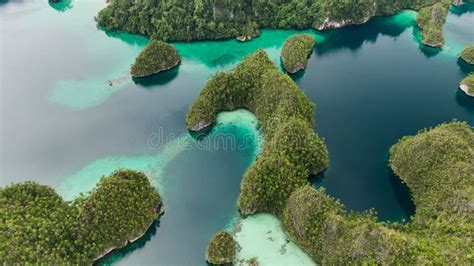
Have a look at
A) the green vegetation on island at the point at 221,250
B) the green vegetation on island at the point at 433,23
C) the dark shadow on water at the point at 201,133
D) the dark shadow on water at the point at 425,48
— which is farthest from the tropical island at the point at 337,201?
the green vegetation on island at the point at 433,23

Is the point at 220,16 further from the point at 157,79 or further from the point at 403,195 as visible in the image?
the point at 403,195

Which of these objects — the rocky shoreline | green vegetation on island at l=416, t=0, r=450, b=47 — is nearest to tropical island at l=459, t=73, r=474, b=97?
green vegetation on island at l=416, t=0, r=450, b=47

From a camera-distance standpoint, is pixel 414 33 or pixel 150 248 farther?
pixel 414 33

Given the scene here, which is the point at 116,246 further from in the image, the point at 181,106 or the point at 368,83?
the point at 368,83

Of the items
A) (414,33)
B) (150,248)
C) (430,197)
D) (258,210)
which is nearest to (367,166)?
(430,197)

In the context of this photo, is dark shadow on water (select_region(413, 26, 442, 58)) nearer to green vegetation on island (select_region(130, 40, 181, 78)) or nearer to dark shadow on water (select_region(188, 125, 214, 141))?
dark shadow on water (select_region(188, 125, 214, 141))

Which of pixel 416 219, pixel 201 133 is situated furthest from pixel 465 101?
pixel 201 133
